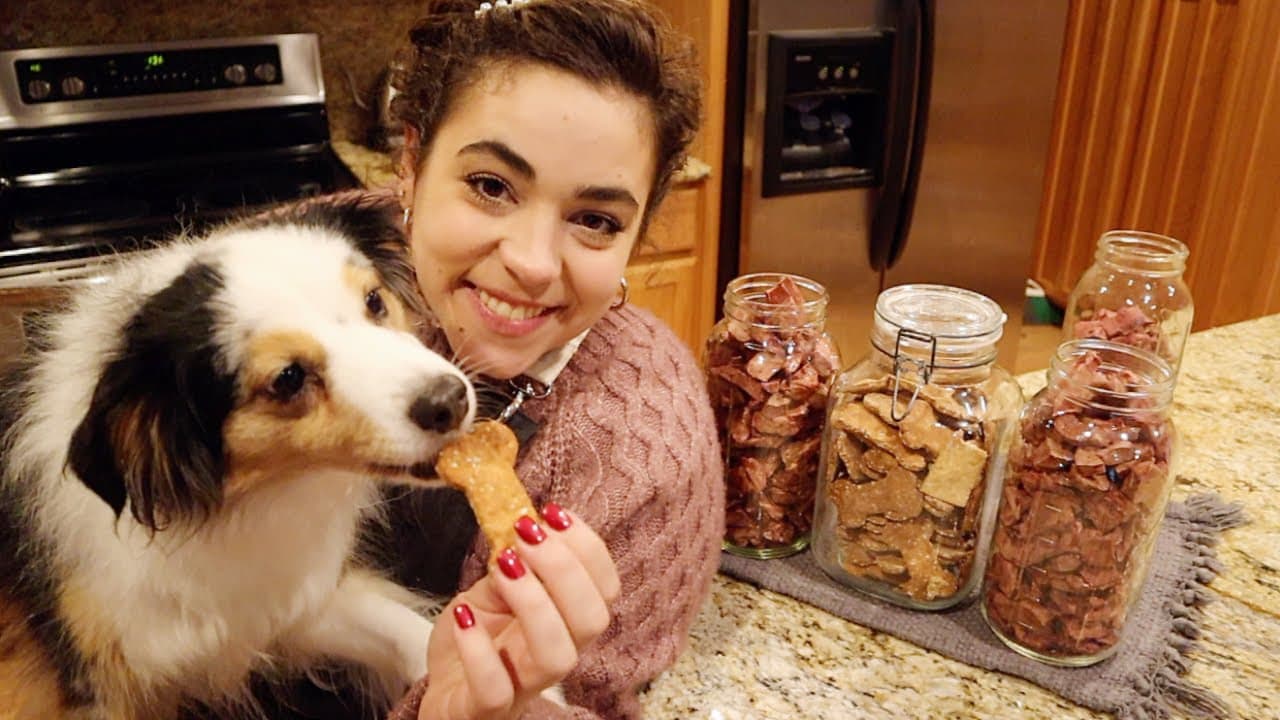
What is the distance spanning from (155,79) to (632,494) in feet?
7.01

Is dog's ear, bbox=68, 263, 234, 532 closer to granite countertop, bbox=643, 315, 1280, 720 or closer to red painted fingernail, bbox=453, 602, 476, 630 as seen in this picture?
red painted fingernail, bbox=453, 602, 476, 630

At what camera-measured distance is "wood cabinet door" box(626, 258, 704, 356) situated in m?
2.78

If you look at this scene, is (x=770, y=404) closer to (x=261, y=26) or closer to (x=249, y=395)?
(x=249, y=395)

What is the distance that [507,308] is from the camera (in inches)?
38.5

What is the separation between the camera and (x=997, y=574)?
91 centimetres

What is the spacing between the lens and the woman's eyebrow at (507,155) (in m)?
0.93

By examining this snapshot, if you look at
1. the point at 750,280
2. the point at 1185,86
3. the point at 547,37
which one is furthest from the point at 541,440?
the point at 1185,86

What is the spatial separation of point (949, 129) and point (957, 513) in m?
2.39

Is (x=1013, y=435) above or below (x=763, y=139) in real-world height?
above

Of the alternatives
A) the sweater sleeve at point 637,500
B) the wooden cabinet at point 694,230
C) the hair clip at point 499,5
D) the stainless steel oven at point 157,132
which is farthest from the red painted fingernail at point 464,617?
the wooden cabinet at point 694,230

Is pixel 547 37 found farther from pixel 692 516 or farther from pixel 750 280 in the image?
pixel 692 516

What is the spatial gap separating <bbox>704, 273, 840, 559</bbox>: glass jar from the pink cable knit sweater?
0.13 ft

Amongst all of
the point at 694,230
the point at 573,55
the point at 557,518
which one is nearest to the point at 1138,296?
the point at 573,55

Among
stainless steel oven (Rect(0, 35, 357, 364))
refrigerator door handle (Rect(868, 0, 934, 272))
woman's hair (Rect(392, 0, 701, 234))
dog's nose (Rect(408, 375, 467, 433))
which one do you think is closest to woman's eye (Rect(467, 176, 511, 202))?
woman's hair (Rect(392, 0, 701, 234))
